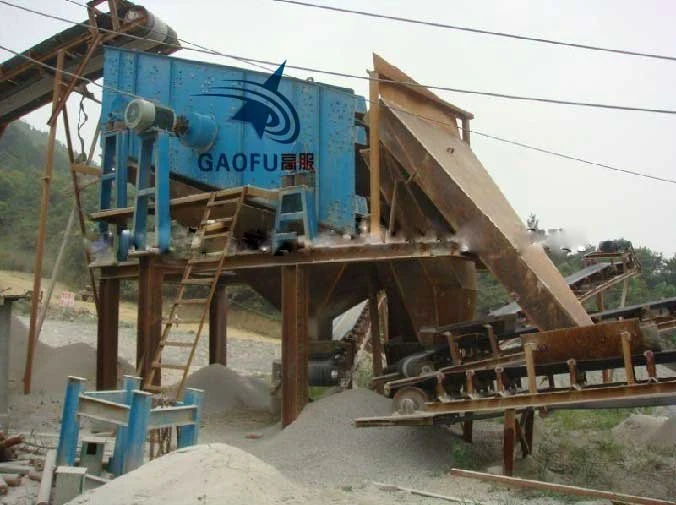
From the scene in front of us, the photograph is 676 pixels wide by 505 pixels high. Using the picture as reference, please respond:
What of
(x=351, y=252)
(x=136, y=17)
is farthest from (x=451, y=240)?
(x=136, y=17)

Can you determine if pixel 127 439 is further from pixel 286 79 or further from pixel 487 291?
pixel 487 291

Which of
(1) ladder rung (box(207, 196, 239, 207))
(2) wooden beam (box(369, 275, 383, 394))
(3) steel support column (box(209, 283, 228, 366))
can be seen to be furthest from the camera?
(3) steel support column (box(209, 283, 228, 366))

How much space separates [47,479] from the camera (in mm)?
6941

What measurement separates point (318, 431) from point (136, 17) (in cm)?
886

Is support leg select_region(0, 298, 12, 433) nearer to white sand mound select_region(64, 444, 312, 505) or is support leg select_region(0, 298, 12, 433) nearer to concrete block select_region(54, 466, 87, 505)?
concrete block select_region(54, 466, 87, 505)

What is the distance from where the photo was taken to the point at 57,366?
16.3m

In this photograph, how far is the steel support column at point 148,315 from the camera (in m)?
11.6

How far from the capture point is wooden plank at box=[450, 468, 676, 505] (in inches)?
269

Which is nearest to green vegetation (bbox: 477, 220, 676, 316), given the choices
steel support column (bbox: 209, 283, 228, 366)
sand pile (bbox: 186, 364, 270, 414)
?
steel support column (bbox: 209, 283, 228, 366)

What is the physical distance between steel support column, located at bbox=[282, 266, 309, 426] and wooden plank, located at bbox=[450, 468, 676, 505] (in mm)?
2959

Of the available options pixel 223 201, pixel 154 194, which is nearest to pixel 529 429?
pixel 223 201

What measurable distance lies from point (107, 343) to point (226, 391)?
274cm

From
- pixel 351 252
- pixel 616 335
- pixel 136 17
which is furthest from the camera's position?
pixel 136 17

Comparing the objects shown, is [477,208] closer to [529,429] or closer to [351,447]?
[529,429]
